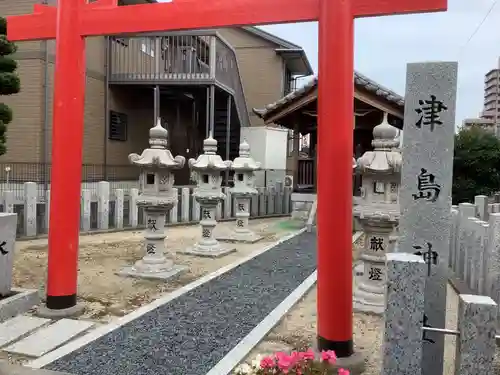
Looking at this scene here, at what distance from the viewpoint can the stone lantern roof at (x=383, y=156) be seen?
235 inches

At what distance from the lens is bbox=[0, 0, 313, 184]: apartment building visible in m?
13.0

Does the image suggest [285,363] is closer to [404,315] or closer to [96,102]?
[404,315]

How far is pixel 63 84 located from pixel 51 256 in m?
1.99

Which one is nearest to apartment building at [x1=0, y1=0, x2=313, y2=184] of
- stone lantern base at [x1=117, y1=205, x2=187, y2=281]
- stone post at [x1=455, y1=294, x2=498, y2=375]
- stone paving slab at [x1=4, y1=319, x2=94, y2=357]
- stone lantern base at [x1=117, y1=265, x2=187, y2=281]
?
stone lantern base at [x1=117, y1=205, x2=187, y2=281]

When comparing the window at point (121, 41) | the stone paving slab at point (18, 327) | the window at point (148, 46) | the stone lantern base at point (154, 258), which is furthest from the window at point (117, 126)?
the stone paving slab at point (18, 327)

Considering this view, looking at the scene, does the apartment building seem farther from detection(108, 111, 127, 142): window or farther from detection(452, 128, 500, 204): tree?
detection(452, 128, 500, 204): tree

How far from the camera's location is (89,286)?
6.55 meters

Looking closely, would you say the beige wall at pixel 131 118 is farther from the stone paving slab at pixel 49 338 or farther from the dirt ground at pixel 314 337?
the dirt ground at pixel 314 337

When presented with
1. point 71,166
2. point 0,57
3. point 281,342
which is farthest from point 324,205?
point 0,57

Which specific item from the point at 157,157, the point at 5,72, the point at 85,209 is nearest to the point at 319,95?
the point at 157,157

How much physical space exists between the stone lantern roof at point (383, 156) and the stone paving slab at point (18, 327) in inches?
173

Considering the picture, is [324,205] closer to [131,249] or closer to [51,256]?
[51,256]

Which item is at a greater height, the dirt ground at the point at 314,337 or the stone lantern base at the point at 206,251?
the stone lantern base at the point at 206,251

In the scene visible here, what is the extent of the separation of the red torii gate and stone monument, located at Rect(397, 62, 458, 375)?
1.93ft
